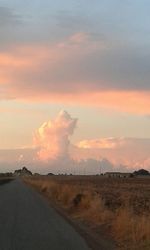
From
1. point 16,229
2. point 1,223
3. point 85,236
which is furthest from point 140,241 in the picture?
point 1,223

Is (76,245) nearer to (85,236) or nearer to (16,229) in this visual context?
(85,236)

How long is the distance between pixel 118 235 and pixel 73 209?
18252 millimetres

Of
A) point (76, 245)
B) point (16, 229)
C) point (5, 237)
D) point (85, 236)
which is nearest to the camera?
point (76, 245)

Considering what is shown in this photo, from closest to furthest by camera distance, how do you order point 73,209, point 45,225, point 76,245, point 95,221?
1. point 76,245
2. point 45,225
3. point 95,221
4. point 73,209

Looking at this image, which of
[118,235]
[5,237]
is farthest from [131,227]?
[5,237]

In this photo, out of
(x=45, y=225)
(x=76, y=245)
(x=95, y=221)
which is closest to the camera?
(x=76, y=245)

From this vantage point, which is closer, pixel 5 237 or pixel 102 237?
pixel 5 237

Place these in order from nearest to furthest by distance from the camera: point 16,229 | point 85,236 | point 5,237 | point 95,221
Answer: point 5,237 → point 85,236 → point 16,229 → point 95,221

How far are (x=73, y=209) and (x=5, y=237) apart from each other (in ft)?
65.0

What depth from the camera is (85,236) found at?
64.6 ft

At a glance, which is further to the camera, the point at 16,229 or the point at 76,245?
the point at 16,229

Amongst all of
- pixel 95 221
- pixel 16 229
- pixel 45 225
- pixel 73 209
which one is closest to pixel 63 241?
pixel 16 229

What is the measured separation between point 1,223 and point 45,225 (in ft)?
5.66

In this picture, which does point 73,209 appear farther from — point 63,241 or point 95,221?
point 63,241
